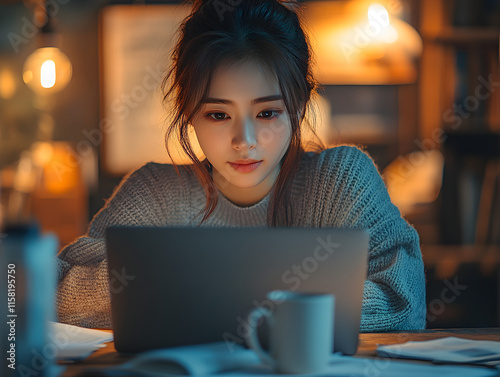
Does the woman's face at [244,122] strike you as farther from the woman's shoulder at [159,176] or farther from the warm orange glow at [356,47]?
the warm orange glow at [356,47]

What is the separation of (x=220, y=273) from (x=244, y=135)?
19.1 inches

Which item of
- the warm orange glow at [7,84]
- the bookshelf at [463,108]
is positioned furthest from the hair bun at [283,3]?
the warm orange glow at [7,84]

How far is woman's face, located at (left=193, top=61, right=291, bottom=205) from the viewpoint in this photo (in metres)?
1.26

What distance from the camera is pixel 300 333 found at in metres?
0.74

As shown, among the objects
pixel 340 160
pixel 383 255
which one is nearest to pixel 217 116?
pixel 340 160

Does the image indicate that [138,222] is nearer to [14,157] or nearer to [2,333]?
[2,333]

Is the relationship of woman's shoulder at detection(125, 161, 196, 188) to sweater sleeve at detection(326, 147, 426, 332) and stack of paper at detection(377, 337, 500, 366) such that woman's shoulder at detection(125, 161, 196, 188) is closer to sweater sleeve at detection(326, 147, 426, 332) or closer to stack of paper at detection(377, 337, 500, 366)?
sweater sleeve at detection(326, 147, 426, 332)

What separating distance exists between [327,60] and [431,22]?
53 centimetres

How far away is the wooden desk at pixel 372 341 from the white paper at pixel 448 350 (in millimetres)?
31

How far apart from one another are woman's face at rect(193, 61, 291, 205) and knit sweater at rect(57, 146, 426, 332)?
0.49 ft

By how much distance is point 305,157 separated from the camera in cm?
155

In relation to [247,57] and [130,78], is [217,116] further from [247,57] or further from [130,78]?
[130,78]

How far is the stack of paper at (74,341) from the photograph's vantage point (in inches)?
34.3

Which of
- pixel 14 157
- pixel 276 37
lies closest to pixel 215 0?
pixel 276 37
